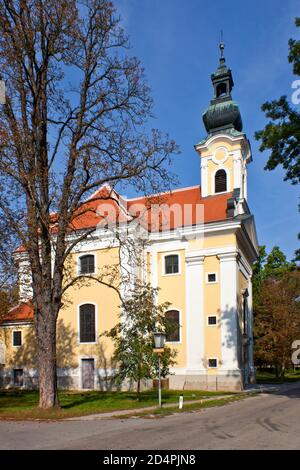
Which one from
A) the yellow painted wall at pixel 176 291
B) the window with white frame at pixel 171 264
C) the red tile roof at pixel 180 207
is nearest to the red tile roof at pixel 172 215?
the red tile roof at pixel 180 207

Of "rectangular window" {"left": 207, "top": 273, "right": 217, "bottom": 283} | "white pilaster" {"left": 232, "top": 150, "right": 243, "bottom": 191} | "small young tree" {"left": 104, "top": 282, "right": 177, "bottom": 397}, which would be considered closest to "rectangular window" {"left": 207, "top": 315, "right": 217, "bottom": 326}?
"rectangular window" {"left": 207, "top": 273, "right": 217, "bottom": 283}

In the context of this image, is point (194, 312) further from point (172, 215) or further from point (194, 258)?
point (172, 215)

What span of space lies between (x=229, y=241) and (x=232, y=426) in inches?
765

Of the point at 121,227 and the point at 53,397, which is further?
the point at 121,227

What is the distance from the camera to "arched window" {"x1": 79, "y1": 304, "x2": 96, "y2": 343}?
32.4 meters

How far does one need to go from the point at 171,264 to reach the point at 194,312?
3700 millimetres

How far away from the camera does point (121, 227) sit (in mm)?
31438

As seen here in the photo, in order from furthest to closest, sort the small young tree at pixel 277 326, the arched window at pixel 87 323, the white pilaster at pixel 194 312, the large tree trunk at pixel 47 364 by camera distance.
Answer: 1. the small young tree at pixel 277 326
2. the arched window at pixel 87 323
3. the white pilaster at pixel 194 312
4. the large tree trunk at pixel 47 364

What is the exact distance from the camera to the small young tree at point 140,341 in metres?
19.2

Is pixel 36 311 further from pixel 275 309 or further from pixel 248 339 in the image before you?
pixel 275 309

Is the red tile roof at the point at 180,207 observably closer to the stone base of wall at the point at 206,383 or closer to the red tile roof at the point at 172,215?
the red tile roof at the point at 172,215

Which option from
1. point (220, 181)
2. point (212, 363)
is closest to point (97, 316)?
point (212, 363)

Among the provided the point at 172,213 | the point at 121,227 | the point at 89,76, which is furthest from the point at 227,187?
the point at 89,76

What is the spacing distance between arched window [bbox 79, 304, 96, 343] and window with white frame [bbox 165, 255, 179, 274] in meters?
5.61
